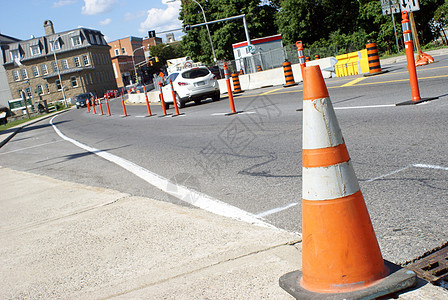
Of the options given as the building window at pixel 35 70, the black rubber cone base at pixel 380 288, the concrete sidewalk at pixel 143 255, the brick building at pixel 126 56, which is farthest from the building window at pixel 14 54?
the black rubber cone base at pixel 380 288

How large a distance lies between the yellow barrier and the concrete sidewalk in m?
17.8

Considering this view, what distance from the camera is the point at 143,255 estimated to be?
356cm

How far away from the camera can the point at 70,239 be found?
4219mm

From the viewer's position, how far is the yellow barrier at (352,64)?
2105 cm

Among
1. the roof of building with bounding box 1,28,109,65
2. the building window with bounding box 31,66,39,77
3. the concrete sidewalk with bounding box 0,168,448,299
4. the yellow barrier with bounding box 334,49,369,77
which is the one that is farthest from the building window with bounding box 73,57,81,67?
the concrete sidewalk with bounding box 0,168,448,299

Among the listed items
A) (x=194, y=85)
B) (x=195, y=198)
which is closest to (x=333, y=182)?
(x=195, y=198)

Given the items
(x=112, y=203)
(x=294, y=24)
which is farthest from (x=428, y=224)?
(x=294, y=24)

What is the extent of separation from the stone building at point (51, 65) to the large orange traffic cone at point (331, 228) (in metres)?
94.7

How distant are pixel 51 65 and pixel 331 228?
328ft

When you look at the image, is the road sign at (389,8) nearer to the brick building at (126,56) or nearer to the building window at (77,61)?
the building window at (77,61)

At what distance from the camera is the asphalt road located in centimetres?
368

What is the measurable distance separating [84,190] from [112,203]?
130cm

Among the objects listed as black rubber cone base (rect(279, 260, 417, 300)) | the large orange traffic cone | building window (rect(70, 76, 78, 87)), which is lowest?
black rubber cone base (rect(279, 260, 417, 300))

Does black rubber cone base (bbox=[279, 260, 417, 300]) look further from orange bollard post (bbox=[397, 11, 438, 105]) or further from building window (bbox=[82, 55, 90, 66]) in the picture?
building window (bbox=[82, 55, 90, 66])
